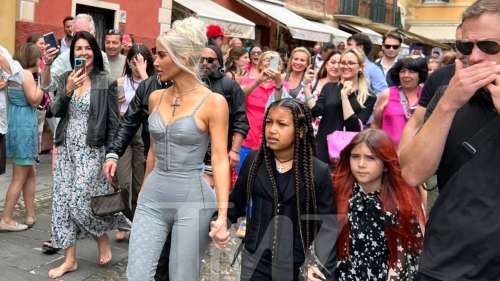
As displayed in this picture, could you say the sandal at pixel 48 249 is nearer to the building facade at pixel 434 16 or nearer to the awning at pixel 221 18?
the awning at pixel 221 18

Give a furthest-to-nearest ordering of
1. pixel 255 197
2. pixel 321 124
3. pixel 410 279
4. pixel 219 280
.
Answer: pixel 321 124 → pixel 219 280 → pixel 255 197 → pixel 410 279

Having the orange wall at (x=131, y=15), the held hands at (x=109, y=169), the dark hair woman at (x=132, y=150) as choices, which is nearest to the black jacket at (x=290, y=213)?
the held hands at (x=109, y=169)

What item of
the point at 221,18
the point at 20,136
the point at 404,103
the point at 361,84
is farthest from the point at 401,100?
the point at 221,18

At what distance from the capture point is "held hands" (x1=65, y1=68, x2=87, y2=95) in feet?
14.5

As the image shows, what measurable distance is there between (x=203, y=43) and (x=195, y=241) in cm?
113

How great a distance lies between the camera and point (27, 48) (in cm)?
584

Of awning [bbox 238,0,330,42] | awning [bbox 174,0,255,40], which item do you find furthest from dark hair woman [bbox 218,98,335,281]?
awning [bbox 238,0,330,42]

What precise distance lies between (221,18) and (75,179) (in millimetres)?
10925

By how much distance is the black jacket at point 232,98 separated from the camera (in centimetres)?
496

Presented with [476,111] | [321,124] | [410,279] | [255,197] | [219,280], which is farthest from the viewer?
[321,124]

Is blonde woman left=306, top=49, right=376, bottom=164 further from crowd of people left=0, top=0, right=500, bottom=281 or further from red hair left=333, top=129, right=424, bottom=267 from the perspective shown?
red hair left=333, top=129, right=424, bottom=267

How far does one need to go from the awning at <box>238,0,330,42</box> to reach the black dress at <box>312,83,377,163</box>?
1292 cm

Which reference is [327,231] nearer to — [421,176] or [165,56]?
[421,176]

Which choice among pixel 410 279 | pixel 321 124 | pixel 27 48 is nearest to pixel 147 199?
pixel 410 279
